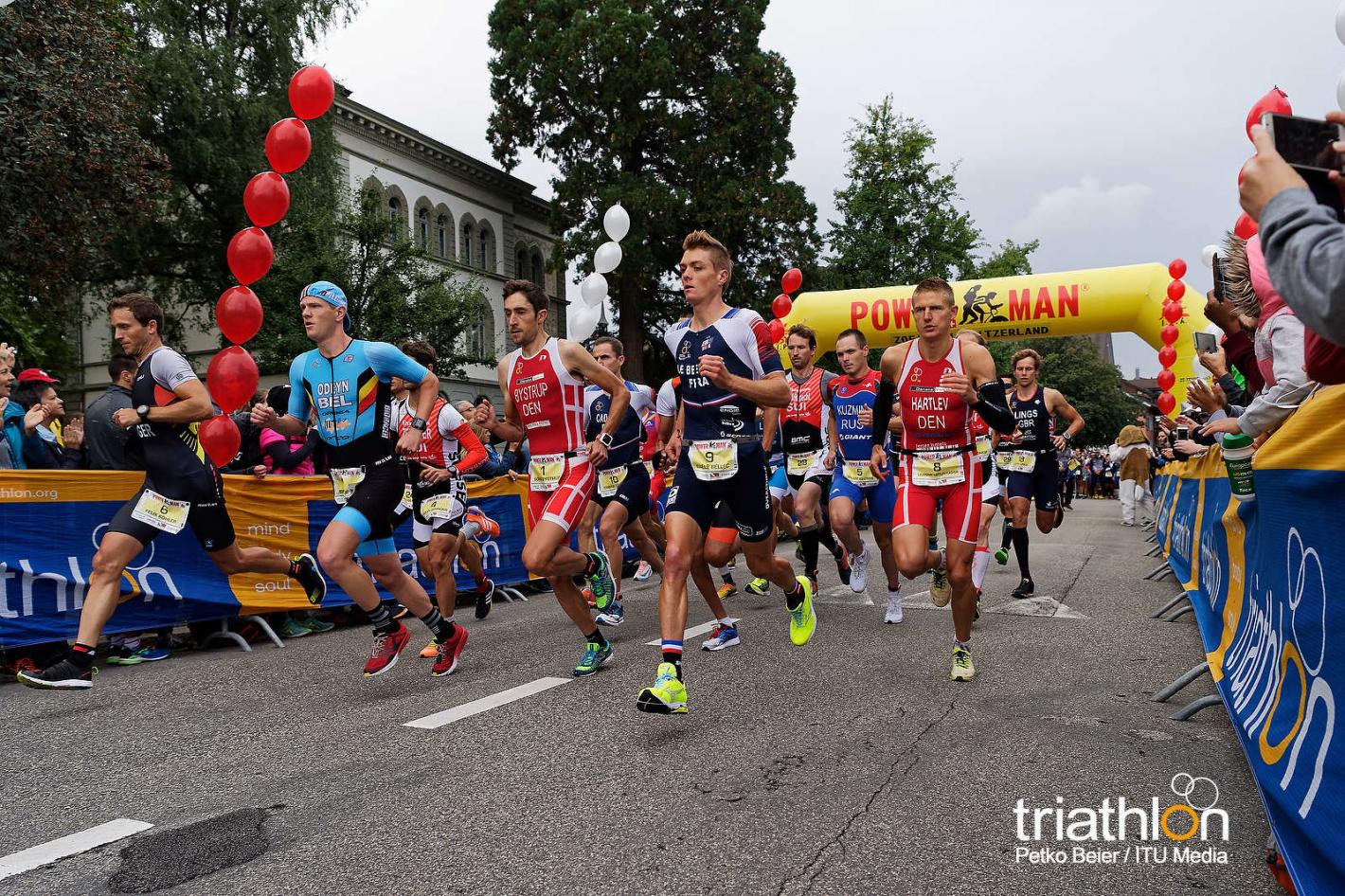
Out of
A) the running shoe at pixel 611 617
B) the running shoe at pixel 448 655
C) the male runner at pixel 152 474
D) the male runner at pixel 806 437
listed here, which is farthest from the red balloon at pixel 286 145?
the male runner at pixel 806 437

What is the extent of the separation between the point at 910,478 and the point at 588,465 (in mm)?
1893

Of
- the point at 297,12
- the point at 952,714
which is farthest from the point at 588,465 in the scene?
the point at 297,12

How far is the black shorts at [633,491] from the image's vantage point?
873 centimetres

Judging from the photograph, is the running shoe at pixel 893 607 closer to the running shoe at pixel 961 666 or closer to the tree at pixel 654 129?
the running shoe at pixel 961 666

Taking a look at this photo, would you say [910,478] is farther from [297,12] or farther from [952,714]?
[297,12]

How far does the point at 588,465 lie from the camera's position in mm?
5707

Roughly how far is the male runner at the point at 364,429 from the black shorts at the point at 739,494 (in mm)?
1571

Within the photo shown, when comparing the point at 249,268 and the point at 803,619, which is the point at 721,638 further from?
the point at 249,268

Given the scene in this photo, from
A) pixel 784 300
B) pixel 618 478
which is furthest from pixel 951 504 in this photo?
pixel 784 300

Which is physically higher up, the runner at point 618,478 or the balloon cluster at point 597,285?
the balloon cluster at point 597,285

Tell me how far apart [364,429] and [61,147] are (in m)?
12.4

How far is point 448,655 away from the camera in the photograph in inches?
234

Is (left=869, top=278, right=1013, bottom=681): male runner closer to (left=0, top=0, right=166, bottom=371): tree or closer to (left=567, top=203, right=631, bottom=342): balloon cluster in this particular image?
(left=567, top=203, right=631, bottom=342): balloon cluster

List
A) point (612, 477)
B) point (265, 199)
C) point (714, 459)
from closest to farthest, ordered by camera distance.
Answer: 1. point (714, 459)
2. point (265, 199)
3. point (612, 477)
